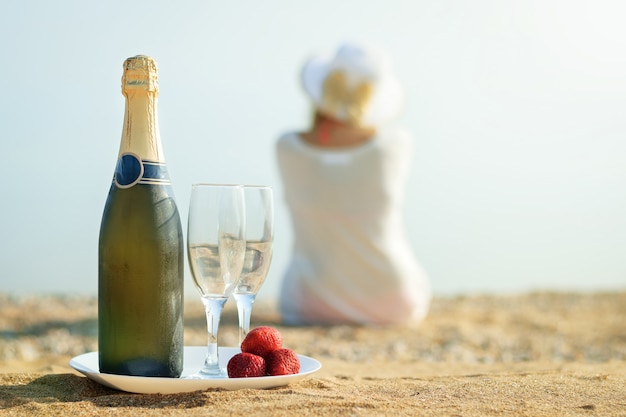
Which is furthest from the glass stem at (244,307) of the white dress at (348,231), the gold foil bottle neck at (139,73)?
the white dress at (348,231)

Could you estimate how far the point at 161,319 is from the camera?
6.98ft

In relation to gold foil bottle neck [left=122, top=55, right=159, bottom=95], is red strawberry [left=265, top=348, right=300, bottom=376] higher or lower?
lower

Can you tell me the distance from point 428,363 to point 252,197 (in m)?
2.46

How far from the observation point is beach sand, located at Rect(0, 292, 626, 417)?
1.98 metres

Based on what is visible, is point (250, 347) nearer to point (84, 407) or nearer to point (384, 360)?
point (84, 407)

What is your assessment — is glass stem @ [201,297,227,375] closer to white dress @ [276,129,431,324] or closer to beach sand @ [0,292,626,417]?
beach sand @ [0,292,626,417]

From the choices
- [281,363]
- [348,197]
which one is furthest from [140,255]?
[348,197]

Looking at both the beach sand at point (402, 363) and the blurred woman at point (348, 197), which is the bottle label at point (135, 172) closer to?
the beach sand at point (402, 363)

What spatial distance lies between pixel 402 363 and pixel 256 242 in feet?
7.85

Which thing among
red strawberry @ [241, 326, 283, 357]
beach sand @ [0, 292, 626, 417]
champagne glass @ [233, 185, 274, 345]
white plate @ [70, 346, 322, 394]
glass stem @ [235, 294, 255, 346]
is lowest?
beach sand @ [0, 292, 626, 417]

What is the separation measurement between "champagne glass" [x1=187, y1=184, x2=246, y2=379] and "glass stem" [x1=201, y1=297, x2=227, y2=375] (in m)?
0.02

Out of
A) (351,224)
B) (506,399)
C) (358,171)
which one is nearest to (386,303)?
(351,224)

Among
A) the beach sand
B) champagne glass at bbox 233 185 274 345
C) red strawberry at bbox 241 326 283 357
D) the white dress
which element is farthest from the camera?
the white dress

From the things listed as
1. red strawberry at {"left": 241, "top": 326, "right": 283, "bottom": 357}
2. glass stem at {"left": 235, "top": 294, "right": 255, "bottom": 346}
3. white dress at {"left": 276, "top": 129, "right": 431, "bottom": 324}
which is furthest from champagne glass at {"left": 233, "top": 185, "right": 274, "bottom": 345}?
white dress at {"left": 276, "top": 129, "right": 431, "bottom": 324}
